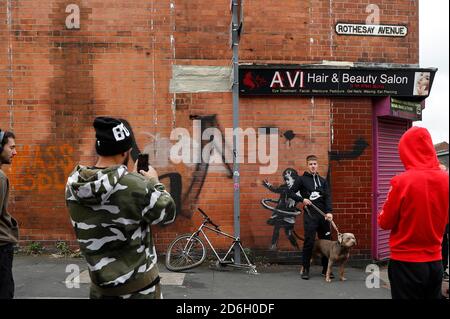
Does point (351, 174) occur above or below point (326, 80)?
below

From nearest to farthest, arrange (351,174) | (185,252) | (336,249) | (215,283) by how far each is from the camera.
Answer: (215,283), (336,249), (185,252), (351,174)

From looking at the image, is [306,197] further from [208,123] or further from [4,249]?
[4,249]

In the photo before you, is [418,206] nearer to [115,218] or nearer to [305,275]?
[115,218]

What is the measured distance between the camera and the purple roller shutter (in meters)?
8.20

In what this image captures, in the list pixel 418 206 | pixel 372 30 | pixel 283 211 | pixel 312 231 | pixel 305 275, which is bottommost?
pixel 305 275

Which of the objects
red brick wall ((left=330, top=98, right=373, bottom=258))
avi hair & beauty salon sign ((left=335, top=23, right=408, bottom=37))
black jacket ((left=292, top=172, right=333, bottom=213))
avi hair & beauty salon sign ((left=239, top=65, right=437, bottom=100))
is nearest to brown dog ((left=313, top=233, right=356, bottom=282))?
black jacket ((left=292, top=172, right=333, bottom=213))

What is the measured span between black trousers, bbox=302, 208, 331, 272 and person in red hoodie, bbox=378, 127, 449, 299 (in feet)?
11.6

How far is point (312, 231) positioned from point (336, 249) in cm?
48

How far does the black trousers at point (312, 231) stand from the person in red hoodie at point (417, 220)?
355cm

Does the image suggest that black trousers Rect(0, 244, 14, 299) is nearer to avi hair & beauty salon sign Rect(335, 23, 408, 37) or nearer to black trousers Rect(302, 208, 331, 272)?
black trousers Rect(302, 208, 331, 272)

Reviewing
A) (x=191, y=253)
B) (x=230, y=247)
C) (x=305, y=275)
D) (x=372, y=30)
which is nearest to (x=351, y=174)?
(x=305, y=275)

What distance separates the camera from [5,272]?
3.87 metres

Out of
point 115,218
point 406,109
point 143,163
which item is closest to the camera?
point 115,218
